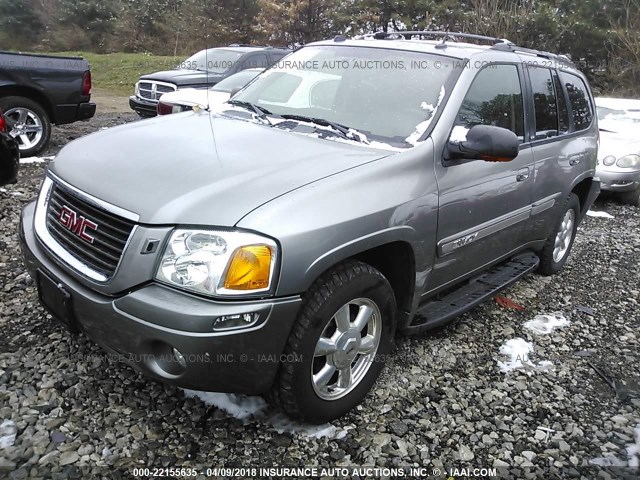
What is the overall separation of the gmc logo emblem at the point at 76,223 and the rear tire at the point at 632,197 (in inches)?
309

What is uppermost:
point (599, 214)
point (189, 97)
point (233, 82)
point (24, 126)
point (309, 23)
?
point (309, 23)

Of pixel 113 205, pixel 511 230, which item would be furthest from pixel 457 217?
pixel 113 205

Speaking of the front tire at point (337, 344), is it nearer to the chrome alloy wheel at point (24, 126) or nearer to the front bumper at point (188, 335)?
the front bumper at point (188, 335)

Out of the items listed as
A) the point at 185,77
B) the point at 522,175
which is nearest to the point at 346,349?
the point at 522,175

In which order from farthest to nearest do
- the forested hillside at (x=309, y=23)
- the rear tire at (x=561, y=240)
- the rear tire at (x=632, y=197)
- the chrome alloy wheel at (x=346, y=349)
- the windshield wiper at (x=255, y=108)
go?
the forested hillside at (x=309, y=23) → the rear tire at (x=632, y=197) → the rear tire at (x=561, y=240) → the windshield wiper at (x=255, y=108) → the chrome alloy wheel at (x=346, y=349)

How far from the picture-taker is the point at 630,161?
7711mm

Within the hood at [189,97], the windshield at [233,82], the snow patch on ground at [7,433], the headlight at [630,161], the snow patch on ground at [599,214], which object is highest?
the windshield at [233,82]

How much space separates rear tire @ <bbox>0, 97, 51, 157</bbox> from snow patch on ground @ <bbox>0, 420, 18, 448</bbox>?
553 cm

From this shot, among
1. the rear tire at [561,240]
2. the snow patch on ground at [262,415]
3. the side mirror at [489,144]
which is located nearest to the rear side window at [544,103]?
the rear tire at [561,240]

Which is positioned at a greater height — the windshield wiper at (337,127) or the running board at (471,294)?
the windshield wiper at (337,127)

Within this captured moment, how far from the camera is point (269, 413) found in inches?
→ 104

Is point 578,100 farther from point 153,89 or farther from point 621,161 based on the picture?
point 153,89

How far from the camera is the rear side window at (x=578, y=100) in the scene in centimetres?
434

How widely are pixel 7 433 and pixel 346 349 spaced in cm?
159
